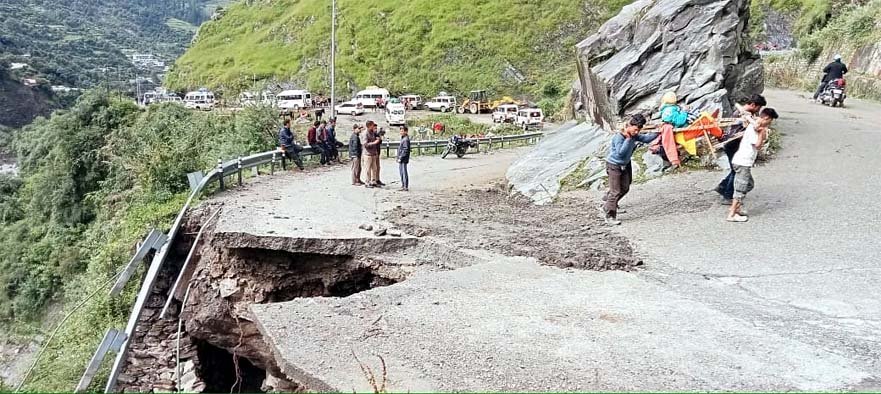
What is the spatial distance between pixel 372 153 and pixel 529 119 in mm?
24512

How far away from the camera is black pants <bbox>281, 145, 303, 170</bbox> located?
58.7ft

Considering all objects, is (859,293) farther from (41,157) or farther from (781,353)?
(41,157)

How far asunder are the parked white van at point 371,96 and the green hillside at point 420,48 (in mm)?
4428

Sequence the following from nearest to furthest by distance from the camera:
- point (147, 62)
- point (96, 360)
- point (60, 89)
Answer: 1. point (96, 360)
2. point (60, 89)
3. point (147, 62)

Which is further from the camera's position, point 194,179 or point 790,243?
point 194,179

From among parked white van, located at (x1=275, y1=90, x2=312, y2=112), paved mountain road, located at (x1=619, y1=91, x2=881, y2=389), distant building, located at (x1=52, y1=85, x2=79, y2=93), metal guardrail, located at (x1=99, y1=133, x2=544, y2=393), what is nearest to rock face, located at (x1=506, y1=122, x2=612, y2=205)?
paved mountain road, located at (x1=619, y1=91, x2=881, y2=389)

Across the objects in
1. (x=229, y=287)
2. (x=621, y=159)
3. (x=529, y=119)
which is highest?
(x=621, y=159)

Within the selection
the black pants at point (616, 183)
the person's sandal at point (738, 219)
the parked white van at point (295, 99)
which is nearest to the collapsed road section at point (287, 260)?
the black pants at point (616, 183)

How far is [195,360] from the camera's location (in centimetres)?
1051

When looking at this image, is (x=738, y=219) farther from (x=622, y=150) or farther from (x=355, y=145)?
(x=355, y=145)

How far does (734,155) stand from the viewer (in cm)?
939

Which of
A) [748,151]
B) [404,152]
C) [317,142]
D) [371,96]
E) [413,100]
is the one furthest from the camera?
[413,100]

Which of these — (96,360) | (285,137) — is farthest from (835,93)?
(96,360)

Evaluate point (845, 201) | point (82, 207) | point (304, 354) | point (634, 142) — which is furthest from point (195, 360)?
point (82, 207)
